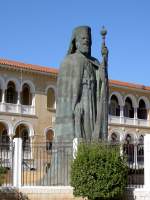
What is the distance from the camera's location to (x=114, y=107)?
5066 cm

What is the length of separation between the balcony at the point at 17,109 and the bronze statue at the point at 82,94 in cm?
2490

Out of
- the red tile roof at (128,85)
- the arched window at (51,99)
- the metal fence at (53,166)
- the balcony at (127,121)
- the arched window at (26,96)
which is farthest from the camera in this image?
the balcony at (127,121)

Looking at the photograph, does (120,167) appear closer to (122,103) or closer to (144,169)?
(144,169)

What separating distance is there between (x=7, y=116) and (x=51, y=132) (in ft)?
17.5

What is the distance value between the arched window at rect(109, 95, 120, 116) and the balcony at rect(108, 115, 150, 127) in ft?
2.63

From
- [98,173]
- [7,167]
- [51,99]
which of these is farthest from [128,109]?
[98,173]

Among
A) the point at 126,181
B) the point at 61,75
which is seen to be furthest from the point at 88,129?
the point at 126,181

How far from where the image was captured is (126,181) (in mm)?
13266

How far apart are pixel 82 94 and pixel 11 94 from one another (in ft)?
88.4

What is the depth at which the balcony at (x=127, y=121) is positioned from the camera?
162 feet

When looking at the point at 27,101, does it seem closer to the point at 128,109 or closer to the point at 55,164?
the point at 128,109

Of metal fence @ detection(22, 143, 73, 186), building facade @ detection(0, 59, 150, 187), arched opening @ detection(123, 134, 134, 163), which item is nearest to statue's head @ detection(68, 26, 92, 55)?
metal fence @ detection(22, 143, 73, 186)

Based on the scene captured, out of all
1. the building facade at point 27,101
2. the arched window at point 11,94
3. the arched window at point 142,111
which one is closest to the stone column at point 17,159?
the building facade at point 27,101

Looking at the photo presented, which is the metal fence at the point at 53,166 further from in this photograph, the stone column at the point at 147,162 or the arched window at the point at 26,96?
the arched window at the point at 26,96
